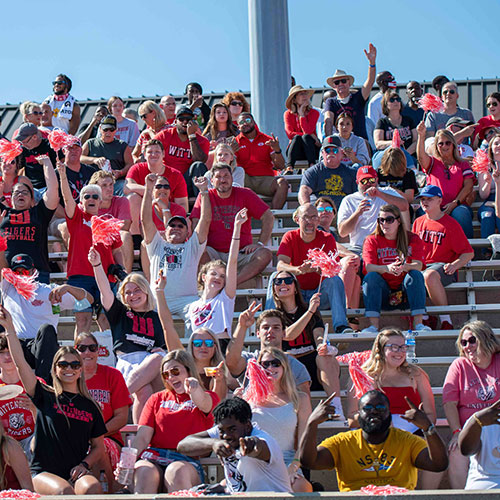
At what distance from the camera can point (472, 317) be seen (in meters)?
7.23

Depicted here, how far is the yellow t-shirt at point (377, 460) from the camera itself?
179 inches

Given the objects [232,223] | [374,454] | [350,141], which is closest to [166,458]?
[374,454]

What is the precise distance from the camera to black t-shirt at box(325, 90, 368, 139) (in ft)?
33.4

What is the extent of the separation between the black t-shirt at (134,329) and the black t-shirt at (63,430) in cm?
103

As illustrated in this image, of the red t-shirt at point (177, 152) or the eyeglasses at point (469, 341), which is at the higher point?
the red t-shirt at point (177, 152)

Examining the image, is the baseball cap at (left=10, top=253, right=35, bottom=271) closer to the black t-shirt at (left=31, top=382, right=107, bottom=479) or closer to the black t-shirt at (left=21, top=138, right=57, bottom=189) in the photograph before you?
the black t-shirt at (left=31, top=382, right=107, bottom=479)

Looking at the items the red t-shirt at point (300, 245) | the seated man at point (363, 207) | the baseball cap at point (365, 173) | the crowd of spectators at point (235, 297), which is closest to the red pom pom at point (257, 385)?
the crowd of spectators at point (235, 297)

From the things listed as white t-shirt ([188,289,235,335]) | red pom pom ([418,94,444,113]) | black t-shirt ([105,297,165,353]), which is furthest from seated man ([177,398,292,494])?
red pom pom ([418,94,444,113])

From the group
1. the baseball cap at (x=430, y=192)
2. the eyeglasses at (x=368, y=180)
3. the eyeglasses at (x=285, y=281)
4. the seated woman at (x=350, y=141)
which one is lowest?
the eyeglasses at (x=285, y=281)

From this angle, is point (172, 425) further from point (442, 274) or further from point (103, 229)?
point (442, 274)

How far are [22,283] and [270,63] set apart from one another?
18.1 ft

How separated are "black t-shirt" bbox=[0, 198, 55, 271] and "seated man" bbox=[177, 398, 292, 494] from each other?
3.45 m

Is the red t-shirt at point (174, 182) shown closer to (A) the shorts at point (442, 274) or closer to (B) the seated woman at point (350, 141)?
(B) the seated woman at point (350, 141)

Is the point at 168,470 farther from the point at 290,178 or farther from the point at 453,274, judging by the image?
the point at 290,178
